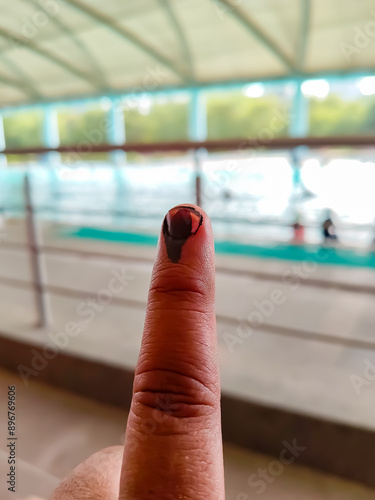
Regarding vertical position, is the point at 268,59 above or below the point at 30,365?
above

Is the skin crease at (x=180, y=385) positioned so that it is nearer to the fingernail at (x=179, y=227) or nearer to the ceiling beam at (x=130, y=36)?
the fingernail at (x=179, y=227)

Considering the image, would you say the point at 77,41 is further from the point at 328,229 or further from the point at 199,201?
the point at 199,201

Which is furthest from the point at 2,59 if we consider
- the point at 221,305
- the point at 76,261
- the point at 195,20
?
the point at 221,305

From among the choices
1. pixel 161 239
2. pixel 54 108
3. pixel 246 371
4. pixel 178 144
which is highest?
pixel 54 108

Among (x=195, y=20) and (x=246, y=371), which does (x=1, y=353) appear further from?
(x=195, y=20)

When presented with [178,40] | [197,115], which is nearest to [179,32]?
[178,40]

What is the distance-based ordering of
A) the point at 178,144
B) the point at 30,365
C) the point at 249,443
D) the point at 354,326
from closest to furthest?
1. the point at 249,443
2. the point at 178,144
3. the point at 30,365
4. the point at 354,326
